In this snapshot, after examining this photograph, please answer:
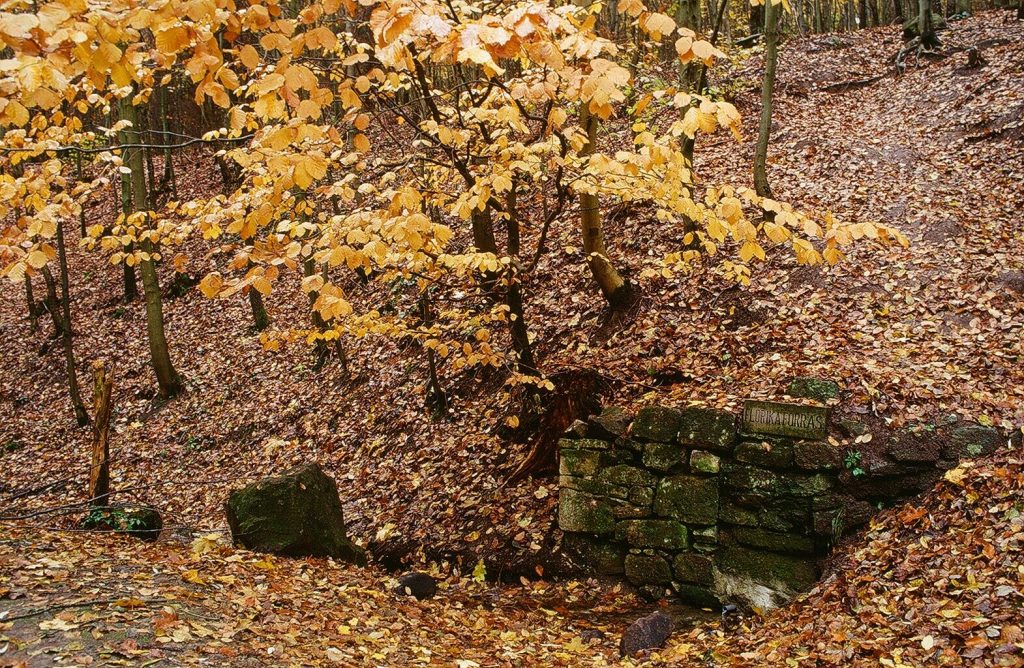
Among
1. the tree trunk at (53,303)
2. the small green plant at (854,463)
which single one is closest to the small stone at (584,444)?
the small green plant at (854,463)

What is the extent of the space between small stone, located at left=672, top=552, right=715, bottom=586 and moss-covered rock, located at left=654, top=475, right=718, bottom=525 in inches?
12.8

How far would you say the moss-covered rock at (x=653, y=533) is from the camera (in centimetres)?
628

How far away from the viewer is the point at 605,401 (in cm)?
755

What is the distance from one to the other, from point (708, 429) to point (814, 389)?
1.15 metres

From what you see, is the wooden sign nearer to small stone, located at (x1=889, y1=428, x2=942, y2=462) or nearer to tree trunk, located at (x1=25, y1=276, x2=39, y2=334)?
small stone, located at (x1=889, y1=428, x2=942, y2=462)

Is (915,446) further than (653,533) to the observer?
No

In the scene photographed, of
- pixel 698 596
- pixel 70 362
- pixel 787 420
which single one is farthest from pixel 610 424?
pixel 70 362

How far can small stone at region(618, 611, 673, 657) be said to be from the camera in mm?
5223

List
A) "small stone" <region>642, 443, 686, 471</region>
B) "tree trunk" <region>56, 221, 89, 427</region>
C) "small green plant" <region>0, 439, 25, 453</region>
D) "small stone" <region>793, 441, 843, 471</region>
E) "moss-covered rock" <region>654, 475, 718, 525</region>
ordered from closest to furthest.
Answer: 1. "small stone" <region>793, 441, 843, 471</region>
2. "moss-covered rock" <region>654, 475, 718, 525</region>
3. "small stone" <region>642, 443, 686, 471</region>
4. "tree trunk" <region>56, 221, 89, 427</region>
5. "small green plant" <region>0, 439, 25, 453</region>

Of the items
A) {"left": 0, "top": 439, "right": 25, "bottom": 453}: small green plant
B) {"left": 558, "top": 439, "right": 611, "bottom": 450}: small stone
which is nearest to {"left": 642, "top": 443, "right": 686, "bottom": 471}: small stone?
{"left": 558, "top": 439, "right": 611, "bottom": 450}: small stone

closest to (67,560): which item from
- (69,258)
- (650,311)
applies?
(650,311)

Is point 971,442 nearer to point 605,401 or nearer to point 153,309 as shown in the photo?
point 605,401

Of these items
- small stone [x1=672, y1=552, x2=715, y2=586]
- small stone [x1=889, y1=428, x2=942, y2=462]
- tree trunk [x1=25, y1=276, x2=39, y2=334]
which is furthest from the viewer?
tree trunk [x1=25, y1=276, x2=39, y2=334]

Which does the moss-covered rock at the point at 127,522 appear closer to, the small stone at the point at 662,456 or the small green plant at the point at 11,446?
the small stone at the point at 662,456
